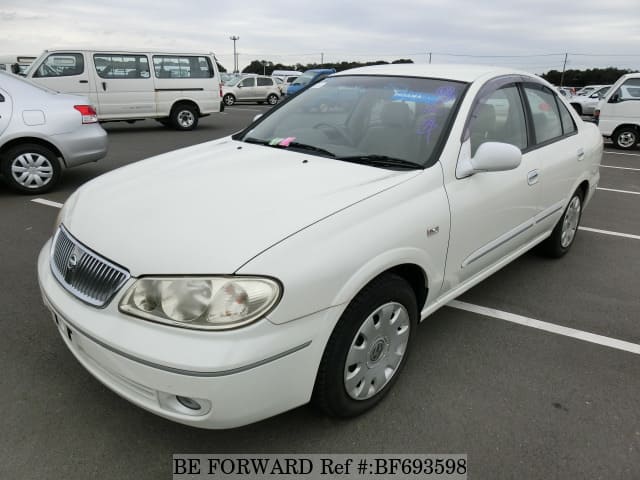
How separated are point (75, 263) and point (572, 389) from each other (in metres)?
2.58

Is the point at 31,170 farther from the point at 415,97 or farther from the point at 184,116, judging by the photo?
the point at 184,116

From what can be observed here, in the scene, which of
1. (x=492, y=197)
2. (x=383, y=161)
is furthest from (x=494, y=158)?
(x=383, y=161)

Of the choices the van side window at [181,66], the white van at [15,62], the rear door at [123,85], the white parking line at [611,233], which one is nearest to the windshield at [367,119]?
the white parking line at [611,233]

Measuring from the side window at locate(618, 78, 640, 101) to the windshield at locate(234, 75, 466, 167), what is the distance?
10.5 m

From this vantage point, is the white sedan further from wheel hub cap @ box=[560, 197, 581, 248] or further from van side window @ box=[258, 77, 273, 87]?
van side window @ box=[258, 77, 273, 87]

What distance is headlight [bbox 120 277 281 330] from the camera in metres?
1.76

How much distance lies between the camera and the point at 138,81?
39.8 feet

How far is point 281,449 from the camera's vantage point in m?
2.19

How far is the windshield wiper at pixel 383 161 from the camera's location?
2562 mm

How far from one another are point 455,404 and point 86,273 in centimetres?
187

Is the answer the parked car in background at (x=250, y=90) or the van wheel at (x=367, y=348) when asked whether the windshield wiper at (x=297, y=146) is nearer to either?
the van wheel at (x=367, y=348)

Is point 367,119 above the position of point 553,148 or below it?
above

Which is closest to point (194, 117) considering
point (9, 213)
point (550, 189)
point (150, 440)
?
point (9, 213)

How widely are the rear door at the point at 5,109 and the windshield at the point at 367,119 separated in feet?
12.9
